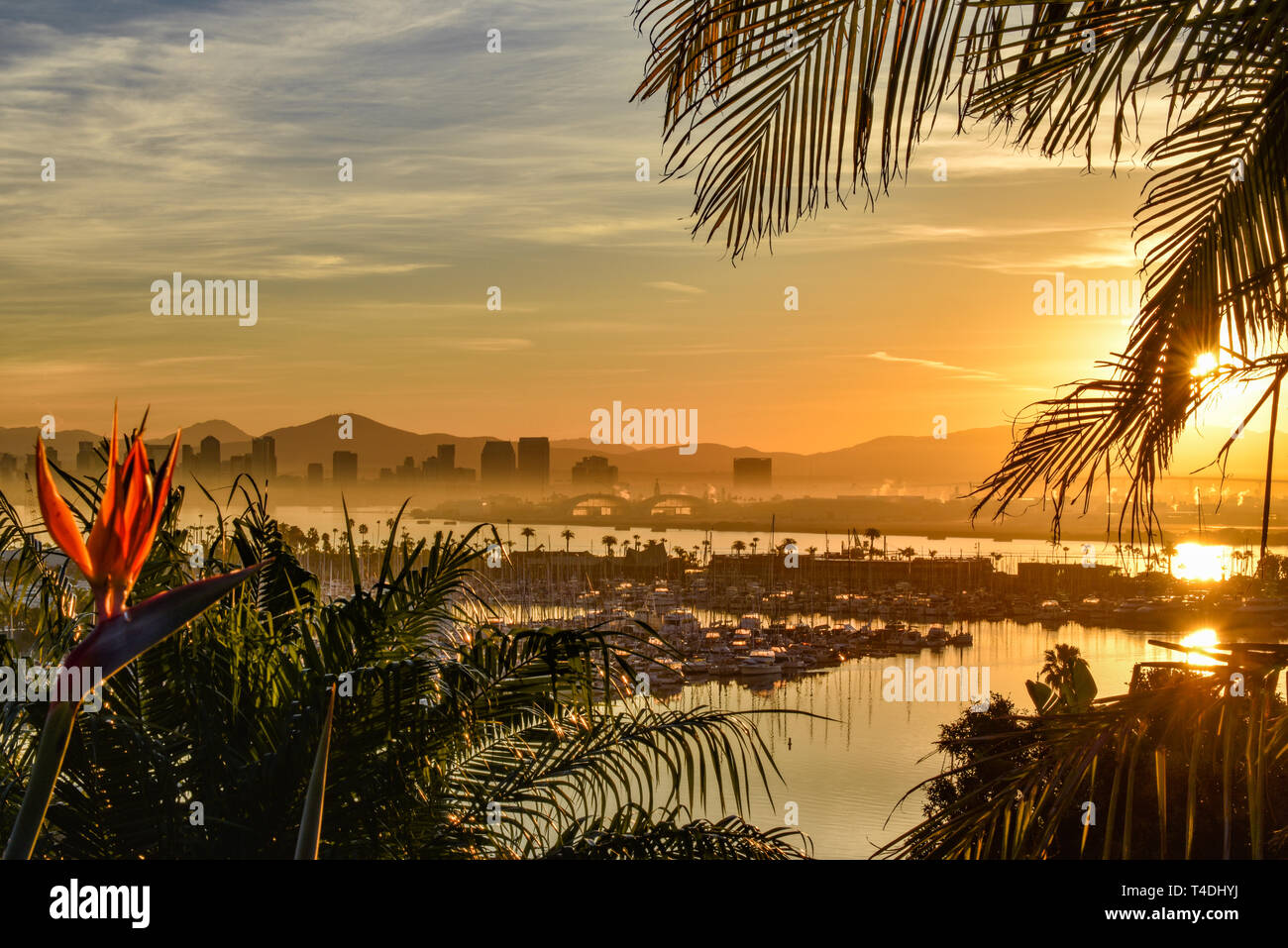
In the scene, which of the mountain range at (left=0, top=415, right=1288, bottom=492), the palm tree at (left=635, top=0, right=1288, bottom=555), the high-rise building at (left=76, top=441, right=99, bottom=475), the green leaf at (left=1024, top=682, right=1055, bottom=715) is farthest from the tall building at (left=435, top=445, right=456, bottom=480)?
the palm tree at (left=635, top=0, right=1288, bottom=555)

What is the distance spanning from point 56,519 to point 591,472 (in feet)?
68.1

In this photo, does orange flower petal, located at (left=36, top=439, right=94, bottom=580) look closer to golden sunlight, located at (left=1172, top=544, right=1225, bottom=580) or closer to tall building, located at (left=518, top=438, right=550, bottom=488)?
golden sunlight, located at (left=1172, top=544, right=1225, bottom=580)

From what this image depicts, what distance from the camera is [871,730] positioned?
3778 cm

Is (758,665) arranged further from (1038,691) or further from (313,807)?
(313,807)

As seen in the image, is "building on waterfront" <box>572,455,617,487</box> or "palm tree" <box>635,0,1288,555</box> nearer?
"palm tree" <box>635,0,1288,555</box>

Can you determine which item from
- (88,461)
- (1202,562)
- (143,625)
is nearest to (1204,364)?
(143,625)

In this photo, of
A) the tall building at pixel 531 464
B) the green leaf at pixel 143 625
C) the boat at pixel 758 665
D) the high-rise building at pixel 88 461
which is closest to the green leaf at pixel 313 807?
the green leaf at pixel 143 625

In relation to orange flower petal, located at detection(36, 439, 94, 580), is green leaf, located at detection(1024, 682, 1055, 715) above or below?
below

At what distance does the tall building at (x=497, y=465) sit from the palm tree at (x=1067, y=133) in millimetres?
11646

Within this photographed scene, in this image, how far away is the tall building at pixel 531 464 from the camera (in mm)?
13969

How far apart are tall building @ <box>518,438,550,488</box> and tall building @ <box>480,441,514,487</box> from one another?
0.23 m

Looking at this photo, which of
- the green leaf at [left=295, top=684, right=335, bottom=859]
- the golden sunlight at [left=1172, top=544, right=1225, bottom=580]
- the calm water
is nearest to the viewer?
the green leaf at [left=295, top=684, right=335, bottom=859]

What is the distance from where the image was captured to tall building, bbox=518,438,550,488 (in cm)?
1397
